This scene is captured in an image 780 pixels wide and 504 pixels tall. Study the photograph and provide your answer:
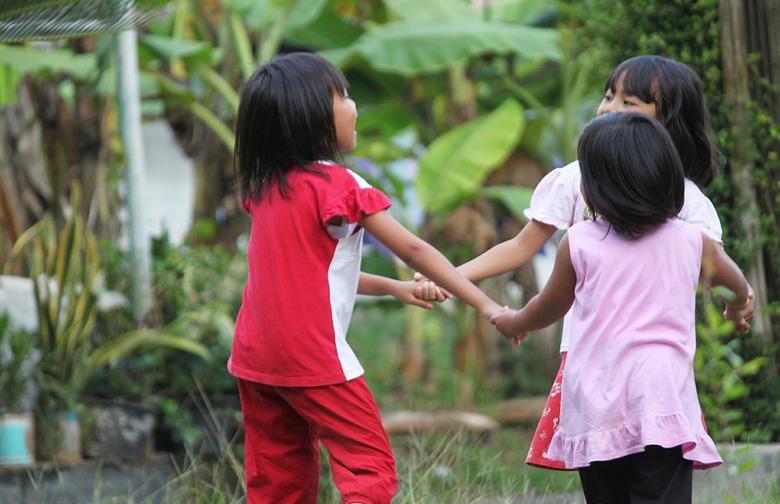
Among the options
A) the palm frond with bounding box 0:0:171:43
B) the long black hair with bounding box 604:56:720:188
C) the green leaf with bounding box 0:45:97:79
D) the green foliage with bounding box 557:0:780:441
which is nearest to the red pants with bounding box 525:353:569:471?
the long black hair with bounding box 604:56:720:188

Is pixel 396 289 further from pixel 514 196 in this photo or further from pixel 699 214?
pixel 514 196

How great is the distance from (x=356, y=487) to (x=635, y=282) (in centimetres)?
83

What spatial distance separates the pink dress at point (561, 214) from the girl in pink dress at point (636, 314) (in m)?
0.20

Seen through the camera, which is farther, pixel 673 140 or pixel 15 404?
pixel 15 404

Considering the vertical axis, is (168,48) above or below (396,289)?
above

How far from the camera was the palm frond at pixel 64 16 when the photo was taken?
141 inches

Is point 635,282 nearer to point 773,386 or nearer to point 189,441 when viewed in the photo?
point 773,386

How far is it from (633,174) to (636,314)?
1.01 ft

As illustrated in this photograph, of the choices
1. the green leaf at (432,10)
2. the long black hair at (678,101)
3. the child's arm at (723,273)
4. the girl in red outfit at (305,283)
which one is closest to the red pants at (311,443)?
the girl in red outfit at (305,283)

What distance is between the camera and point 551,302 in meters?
2.32

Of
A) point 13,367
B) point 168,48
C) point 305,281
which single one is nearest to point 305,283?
point 305,281

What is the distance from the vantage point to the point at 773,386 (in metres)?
3.86

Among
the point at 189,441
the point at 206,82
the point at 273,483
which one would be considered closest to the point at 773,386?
the point at 273,483

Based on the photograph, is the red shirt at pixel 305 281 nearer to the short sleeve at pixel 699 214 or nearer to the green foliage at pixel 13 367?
the short sleeve at pixel 699 214
